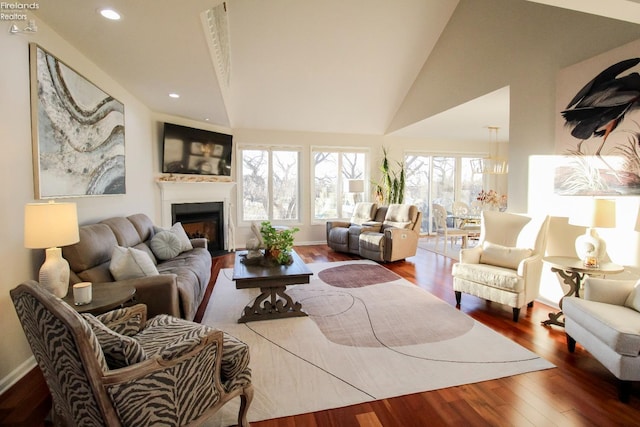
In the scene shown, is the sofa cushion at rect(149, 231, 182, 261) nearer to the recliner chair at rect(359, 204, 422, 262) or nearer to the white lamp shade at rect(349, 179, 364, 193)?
the recliner chair at rect(359, 204, 422, 262)

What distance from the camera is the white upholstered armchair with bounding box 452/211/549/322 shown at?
3209 mm

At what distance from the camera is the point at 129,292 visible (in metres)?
2.33

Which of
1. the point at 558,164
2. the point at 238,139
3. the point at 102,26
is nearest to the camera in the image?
the point at 102,26

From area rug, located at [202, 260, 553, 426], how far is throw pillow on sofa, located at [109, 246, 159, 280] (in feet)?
2.76

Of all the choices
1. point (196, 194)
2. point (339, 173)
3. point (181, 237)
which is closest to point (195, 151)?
point (196, 194)

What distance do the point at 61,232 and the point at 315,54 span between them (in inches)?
182

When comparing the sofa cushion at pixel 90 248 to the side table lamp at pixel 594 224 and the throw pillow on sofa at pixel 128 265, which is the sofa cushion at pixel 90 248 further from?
the side table lamp at pixel 594 224

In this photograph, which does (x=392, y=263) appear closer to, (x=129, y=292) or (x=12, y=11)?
(x=129, y=292)

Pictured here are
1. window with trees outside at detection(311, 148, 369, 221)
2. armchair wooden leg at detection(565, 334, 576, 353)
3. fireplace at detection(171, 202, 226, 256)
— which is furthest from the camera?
window with trees outside at detection(311, 148, 369, 221)

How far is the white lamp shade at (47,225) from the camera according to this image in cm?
199

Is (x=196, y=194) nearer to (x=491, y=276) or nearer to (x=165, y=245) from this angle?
(x=165, y=245)

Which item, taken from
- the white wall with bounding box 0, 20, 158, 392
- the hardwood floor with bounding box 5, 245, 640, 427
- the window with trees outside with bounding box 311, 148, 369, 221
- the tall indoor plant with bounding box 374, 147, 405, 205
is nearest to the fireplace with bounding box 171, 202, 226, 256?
the window with trees outside with bounding box 311, 148, 369, 221

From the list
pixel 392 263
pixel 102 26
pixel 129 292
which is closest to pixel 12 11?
pixel 102 26

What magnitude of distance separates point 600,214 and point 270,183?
19.2 ft
